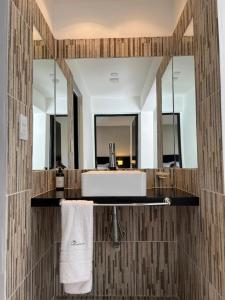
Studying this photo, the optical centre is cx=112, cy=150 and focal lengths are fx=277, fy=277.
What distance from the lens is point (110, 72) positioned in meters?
2.21

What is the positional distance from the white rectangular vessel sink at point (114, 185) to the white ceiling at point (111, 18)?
4.03 feet

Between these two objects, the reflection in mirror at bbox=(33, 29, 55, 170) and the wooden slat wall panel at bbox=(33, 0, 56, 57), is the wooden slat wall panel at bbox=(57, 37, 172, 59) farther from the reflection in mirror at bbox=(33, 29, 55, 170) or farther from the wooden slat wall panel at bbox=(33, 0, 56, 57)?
the reflection in mirror at bbox=(33, 29, 55, 170)

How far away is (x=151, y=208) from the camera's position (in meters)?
2.07

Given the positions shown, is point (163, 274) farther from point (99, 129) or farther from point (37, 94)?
point (37, 94)

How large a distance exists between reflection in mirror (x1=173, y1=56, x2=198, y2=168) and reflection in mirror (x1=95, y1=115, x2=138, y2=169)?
1.19 feet

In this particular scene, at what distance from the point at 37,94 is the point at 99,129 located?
1.90 ft

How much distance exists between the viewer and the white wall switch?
138cm

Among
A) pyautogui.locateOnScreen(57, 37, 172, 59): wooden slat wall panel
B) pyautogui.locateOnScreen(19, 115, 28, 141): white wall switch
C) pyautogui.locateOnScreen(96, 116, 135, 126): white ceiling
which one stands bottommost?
pyautogui.locateOnScreen(19, 115, 28, 141): white wall switch

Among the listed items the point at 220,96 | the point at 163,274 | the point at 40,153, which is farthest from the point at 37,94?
the point at 163,274

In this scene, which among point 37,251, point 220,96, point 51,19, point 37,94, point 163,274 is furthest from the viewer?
point 51,19

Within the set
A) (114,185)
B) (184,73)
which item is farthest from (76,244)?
(184,73)

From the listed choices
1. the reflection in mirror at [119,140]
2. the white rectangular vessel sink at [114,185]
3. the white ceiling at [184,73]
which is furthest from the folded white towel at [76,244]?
the white ceiling at [184,73]

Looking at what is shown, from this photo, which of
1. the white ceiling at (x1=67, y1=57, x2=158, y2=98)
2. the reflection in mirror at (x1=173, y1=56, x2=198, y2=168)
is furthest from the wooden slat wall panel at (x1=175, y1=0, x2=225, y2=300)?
the white ceiling at (x1=67, y1=57, x2=158, y2=98)

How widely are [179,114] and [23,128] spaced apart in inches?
43.0
